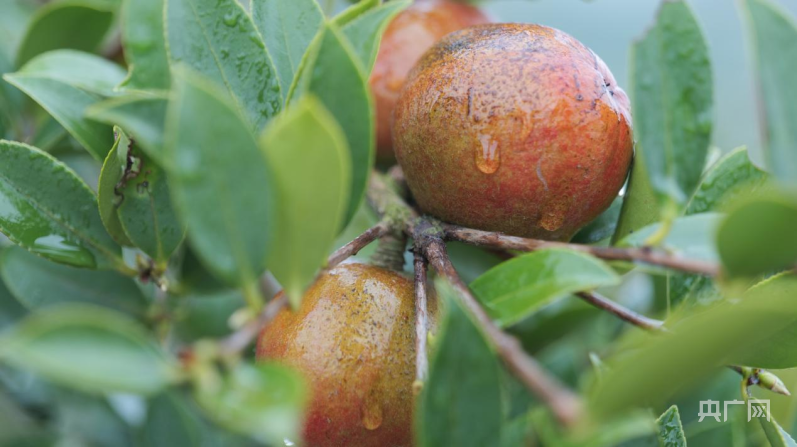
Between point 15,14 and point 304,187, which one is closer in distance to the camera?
point 304,187

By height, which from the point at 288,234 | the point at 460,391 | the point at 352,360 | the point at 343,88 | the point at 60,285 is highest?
the point at 343,88

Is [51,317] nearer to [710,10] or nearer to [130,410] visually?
[130,410]

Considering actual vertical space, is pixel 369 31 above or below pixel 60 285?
above

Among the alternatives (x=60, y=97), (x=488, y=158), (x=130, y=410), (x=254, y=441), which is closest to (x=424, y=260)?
(x=488, y=158)

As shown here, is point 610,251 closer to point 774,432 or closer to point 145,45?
point 774,432

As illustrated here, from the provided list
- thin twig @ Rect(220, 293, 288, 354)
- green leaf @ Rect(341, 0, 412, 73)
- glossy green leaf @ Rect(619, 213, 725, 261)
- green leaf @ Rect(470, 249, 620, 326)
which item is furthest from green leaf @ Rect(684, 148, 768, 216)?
thin twig @ Rect(220, 293, 288, 354)

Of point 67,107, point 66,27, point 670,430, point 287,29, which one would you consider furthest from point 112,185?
point 670,430
